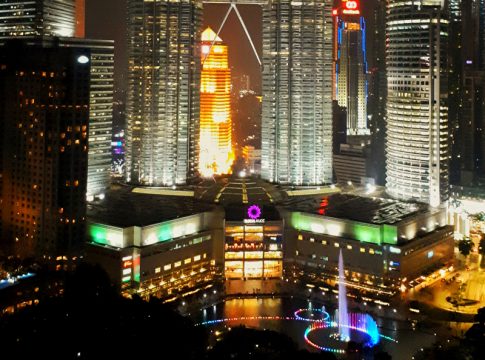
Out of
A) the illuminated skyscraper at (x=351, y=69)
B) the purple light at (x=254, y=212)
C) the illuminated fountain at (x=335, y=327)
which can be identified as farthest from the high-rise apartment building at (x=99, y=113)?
the illuminated skyscraper at (x=351, y=69)

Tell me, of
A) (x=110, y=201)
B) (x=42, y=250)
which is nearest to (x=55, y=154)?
(x=42, y=250)

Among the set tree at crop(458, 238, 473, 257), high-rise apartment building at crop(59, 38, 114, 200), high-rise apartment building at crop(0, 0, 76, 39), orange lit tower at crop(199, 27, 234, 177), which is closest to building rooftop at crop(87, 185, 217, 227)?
high-rise apartment building at crop(59, 38, 114, 200)

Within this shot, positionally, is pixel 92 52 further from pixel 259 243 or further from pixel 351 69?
pixel 351 69

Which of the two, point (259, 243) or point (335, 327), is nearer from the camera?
point (335, 327)

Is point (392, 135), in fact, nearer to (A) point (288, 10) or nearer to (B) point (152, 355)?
(A) point (288, 10)

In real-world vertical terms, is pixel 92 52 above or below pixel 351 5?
below

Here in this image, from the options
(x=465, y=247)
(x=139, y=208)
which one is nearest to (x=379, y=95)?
(x=465, y=247)
